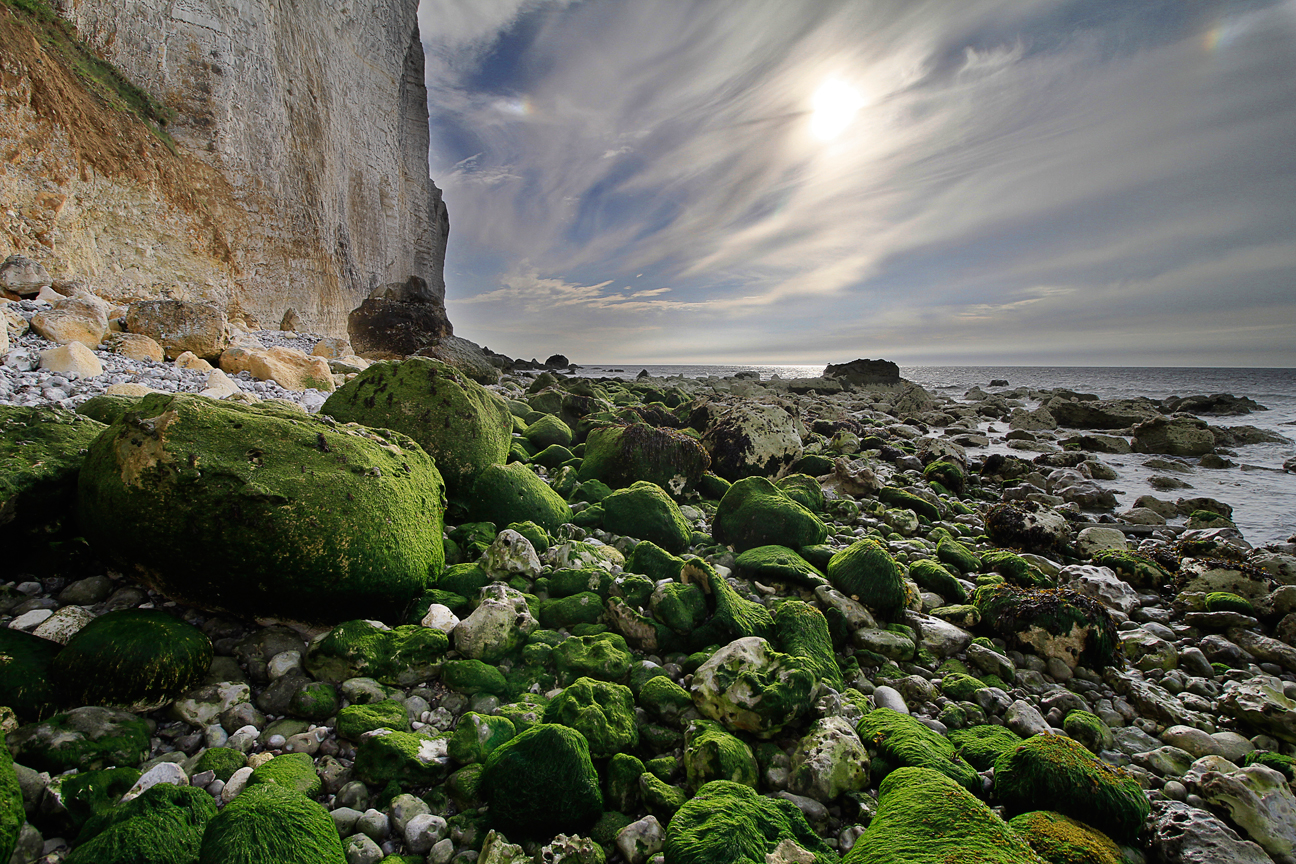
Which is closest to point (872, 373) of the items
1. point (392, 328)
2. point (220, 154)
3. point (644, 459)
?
point (392, 328)

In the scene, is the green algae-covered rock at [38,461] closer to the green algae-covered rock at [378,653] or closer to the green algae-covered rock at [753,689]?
the green algae-covered rock at [378,653]

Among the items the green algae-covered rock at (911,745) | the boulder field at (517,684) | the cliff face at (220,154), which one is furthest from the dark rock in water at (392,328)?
the green algae-covered rock at (911,745)

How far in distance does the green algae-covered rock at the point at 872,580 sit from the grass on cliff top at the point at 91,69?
18.5m

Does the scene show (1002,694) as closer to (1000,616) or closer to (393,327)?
(1000,616)

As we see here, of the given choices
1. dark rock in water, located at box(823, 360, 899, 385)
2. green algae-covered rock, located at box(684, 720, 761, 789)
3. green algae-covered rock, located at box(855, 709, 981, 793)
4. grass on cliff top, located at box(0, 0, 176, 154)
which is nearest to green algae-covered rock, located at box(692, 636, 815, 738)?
green algae-covered rock, located at box(684, 720, 761, 789)

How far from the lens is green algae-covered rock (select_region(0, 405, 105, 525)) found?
2729mm

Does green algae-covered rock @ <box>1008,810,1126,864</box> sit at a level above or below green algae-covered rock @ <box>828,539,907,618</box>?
below

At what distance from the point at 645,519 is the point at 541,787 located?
9.27 feet

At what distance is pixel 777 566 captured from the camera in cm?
415

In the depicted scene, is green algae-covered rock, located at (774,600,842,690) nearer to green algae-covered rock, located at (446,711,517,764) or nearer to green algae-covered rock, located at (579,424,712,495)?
green algae-covered rock, located at (446,711,517,764)

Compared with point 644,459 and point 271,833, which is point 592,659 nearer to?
point 271,833

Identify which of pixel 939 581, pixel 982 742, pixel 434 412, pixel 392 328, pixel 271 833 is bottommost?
pixel 982 742

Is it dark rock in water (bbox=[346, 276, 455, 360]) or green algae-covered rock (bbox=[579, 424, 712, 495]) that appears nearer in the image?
green algae-covered rock (bbox=[579, 424, 712, 495])

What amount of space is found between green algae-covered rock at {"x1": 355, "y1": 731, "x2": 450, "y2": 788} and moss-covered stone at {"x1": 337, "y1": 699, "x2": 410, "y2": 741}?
3.7 inches
